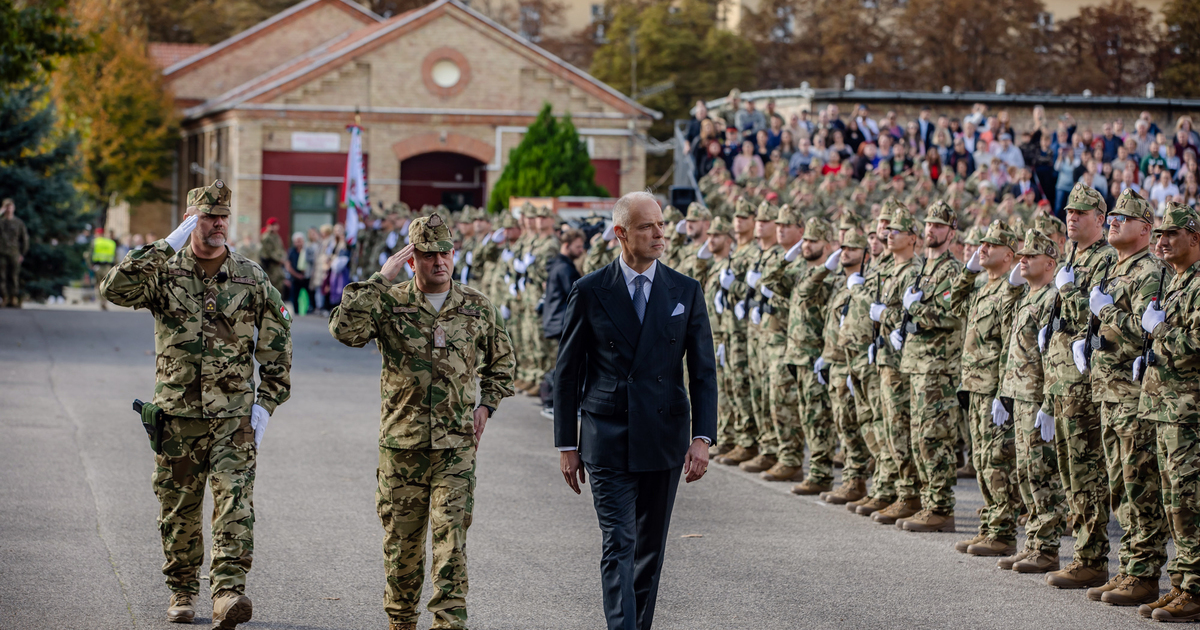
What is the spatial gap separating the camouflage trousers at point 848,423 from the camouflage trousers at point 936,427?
1097mm

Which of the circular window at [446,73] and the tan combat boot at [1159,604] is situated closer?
the tan combat boot at [1159,604]

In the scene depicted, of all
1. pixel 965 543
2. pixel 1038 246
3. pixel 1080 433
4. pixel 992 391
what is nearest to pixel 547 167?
pixel 992 391

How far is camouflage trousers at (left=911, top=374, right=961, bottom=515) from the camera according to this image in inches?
383

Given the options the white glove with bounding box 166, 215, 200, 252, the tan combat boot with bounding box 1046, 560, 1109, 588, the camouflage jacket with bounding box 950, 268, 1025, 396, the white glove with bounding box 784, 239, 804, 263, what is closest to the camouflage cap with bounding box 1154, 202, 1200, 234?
the camouflage jacket with bounding box 950, 268, 1025, 396

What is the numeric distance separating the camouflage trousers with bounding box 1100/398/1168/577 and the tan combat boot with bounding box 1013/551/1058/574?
0.73 m

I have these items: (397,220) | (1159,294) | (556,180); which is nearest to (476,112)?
(556,180)

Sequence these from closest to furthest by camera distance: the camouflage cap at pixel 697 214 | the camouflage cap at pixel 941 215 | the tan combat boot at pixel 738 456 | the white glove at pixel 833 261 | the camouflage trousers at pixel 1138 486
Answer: the camouflage trousers at pixel 1138 486 → the camouflage cap at pixel 941 215 → the white glove at pixel 833 261 → the tan combat boot at pixel 738 456 → the camouflage cap at pixel 697 214

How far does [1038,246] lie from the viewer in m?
8.93

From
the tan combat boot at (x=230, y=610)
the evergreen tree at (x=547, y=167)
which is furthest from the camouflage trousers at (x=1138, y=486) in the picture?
the evergreen tree at (x=547, y=167)

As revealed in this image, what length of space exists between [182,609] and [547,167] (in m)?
31.1

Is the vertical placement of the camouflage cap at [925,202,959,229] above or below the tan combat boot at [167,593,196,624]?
above

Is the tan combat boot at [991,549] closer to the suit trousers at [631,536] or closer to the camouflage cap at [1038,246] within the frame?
the camouflage cap at [1038,246]

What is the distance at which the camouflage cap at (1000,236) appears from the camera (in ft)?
30.9

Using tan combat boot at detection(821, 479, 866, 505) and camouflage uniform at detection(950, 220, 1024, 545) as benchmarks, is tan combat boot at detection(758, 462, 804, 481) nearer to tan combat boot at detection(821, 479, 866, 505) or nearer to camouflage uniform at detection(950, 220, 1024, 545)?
tan combat boot at detection(821, 479, 866, 505)
